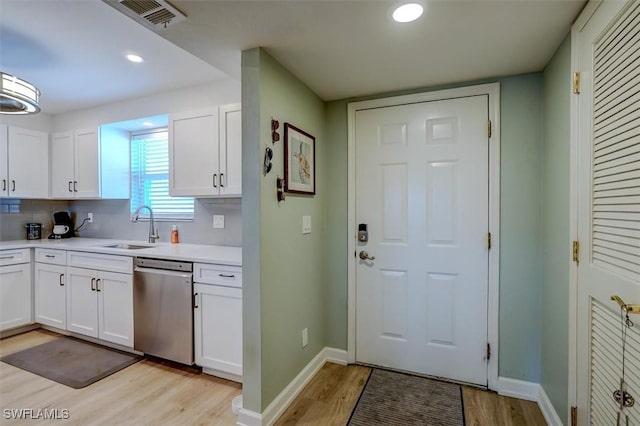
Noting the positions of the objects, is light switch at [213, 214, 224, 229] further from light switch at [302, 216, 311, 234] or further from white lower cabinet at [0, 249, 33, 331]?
white lower cabinet at [0, 249, 33, 331]

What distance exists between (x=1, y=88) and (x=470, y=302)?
326 cm

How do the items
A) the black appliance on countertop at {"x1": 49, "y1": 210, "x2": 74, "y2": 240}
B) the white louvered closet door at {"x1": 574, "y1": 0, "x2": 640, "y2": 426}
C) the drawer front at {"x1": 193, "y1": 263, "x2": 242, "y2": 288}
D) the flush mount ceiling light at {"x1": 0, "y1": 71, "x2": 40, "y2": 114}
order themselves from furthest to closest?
the black appliance on countertop at {"x1": 49, "y1": 210, "x2": 74, "y2": 240} < the drawer front at {"x1": 193, "y1": 263, "x2": 242, "y2": 288} < the flush mount ceiling light at {"x1": 0, "y1": 71, "x2": 40, "y2": 114} < the white louvered closet door at {"x1": 574, "y1": 0, "x2": 640, "y2": 426}

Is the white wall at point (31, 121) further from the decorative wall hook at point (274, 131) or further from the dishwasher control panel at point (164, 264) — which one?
the decorative wall hook at point (274, 131)

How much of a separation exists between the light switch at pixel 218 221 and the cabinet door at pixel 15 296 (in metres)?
2.04

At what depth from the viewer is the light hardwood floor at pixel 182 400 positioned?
5.98ft

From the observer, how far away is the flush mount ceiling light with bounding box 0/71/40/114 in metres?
1.79

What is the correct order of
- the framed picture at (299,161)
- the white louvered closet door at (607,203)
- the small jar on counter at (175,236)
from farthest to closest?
the small jar on counter at (175,236), the framed picture at (299,161), the white louvered closet door at (607,203)

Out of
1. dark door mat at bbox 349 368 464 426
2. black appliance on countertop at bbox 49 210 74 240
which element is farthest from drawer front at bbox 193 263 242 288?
black appliance on countertop at bbox 49 210 74 240

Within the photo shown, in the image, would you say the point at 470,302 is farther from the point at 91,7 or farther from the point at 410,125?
the point at 91,7

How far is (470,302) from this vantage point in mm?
2160

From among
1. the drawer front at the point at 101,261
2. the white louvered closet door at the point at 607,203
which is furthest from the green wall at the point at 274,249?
the white louvered closet door at the point at 607,203

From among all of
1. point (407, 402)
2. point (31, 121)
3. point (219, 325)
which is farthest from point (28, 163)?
point (407, 402)

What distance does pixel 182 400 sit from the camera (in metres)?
2.00

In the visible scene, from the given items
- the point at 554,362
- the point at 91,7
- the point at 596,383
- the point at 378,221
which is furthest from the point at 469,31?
the point at 91,7
